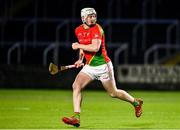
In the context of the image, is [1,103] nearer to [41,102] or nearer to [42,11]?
[41,102]

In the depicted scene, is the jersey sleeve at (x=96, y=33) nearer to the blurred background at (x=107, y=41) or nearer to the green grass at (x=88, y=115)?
the green grass at (x=88, y=115)

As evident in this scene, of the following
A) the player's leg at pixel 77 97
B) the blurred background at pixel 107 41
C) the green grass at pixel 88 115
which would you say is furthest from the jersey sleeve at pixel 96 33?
the blurred background at pixel 107 41

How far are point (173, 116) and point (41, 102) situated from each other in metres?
6.12

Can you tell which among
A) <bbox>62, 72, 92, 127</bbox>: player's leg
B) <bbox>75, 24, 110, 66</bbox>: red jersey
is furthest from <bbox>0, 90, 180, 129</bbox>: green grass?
<bbox>75, 24, 110, 66</bbox>: red jersey

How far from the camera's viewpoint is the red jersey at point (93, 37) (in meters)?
12.7

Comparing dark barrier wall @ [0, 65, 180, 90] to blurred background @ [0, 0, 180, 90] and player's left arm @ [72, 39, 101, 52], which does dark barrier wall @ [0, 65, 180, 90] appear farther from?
player's left arm @ [72, 39, 101, 52]

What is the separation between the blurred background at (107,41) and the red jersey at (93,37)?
15372 mm

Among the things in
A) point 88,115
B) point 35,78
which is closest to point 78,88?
point 88,115

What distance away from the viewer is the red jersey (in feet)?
41.8

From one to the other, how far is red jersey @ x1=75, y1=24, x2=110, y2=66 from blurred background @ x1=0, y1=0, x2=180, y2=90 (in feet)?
50.4

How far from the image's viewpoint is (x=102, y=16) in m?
34.8

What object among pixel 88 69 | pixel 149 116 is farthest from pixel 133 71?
pixel 88 69

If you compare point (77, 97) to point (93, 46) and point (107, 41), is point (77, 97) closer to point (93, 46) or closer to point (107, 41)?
point (93, 46)

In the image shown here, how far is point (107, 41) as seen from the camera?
103 feet
